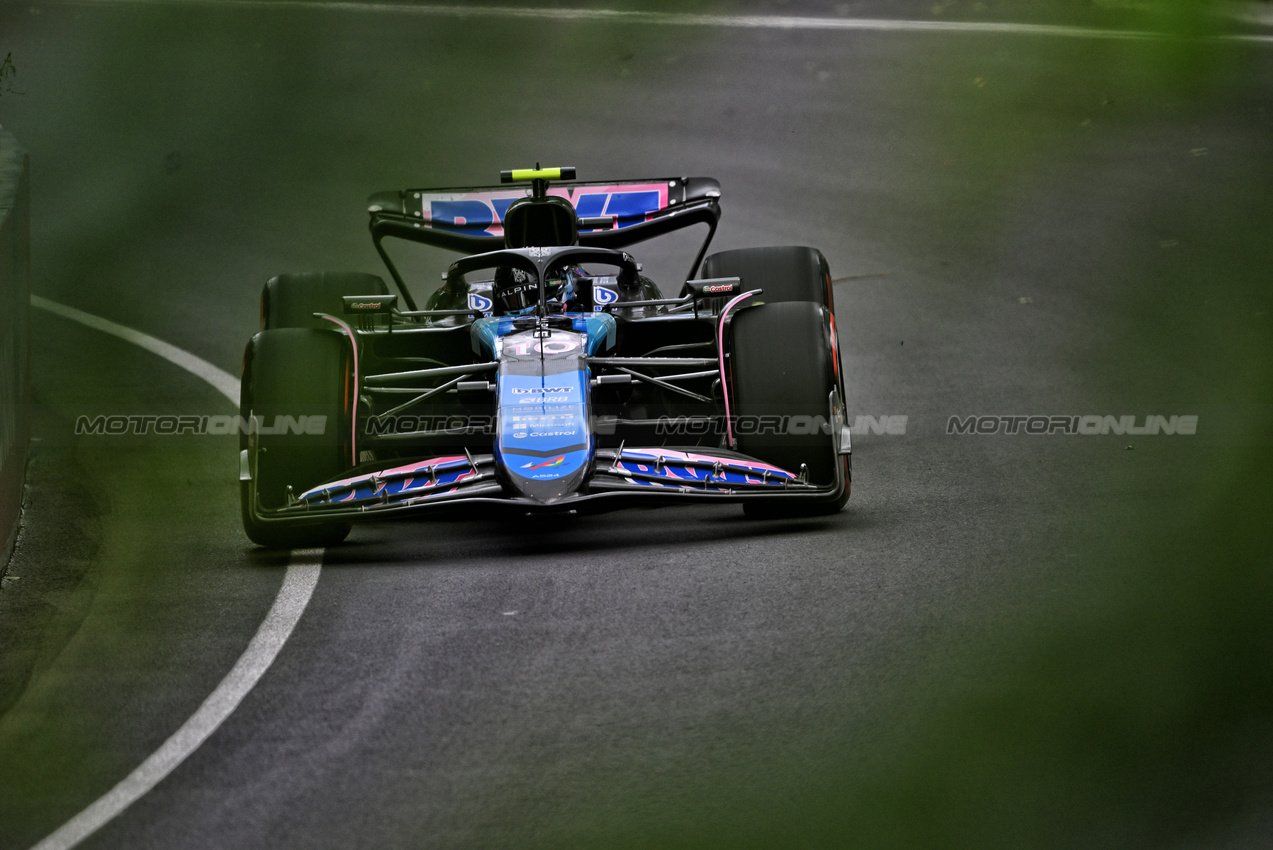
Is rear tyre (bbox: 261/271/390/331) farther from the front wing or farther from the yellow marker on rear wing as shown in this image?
the front wing

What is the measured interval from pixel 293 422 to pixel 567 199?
2905mm

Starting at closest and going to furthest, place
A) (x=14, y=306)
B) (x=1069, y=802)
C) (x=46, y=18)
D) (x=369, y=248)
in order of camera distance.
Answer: (x=1069, y=802) < (x=14, y=306) < (x=369, y=248) < (x=46, y=18)

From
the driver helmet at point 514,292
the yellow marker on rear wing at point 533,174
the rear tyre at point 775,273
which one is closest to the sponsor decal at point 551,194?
the yellow marker on rear wing at point 533,174

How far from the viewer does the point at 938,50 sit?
20.9 m

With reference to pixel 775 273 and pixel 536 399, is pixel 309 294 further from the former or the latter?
pixel 775 273

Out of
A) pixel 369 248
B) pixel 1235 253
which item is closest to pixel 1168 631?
pixel 1235 253

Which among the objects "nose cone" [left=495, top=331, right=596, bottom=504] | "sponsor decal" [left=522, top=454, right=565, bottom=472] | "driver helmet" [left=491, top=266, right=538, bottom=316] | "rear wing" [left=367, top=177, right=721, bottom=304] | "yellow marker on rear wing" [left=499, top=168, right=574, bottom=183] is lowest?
"sponsor decal" [left=522, top=454, right=565, bottom=472]

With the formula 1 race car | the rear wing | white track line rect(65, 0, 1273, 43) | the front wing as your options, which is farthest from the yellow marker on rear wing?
white track line rect(65, 0, 1273, 43)

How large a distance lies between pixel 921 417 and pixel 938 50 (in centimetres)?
1164

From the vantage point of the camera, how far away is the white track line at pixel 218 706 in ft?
16.3

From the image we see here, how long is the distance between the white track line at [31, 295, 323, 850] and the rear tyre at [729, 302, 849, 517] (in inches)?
87.6

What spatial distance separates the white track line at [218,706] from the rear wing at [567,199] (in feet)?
8.67

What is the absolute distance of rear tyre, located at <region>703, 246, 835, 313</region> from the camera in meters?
9.80

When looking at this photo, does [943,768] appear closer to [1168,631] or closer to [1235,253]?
[1168,631]
